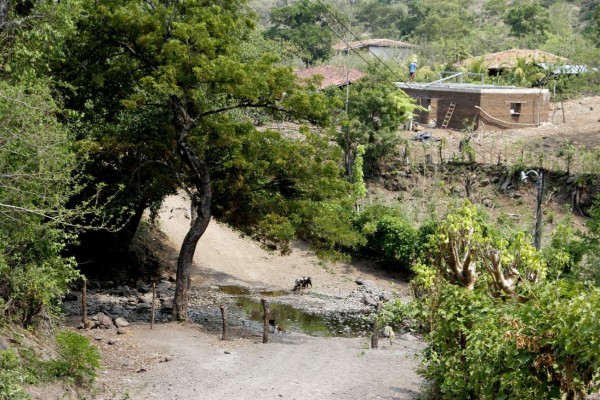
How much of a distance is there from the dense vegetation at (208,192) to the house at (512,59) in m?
20.6

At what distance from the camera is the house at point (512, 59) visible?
52.3m

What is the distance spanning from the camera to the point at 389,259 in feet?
105

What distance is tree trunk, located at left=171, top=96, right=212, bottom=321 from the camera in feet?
68.5

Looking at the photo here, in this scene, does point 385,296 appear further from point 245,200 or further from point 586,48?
point 586,48

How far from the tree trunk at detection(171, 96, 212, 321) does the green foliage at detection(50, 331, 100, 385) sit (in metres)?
6.54

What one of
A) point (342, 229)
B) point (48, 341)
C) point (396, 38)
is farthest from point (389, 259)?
point (396, 38)

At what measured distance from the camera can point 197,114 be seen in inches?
837

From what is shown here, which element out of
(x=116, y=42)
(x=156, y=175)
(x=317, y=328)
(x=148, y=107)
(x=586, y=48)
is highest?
(x=586, y=48)

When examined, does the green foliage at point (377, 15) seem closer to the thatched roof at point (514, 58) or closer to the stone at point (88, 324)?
the thatched roof at point (514, 58)

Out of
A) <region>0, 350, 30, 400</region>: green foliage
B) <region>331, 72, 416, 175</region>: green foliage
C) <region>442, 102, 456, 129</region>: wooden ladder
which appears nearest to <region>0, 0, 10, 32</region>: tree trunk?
<region>0, 350, 30, 400</region>: green foliage

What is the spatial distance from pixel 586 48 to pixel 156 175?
43899 millimetres

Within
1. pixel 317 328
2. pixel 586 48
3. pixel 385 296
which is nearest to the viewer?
pixel 317 328

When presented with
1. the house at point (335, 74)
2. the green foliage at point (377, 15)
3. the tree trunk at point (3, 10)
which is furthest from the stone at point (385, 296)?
the green foliage at point (377, 15)

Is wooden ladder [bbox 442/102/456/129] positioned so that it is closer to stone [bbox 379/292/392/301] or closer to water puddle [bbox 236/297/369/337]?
stone [bbox 379/292/392/301]
